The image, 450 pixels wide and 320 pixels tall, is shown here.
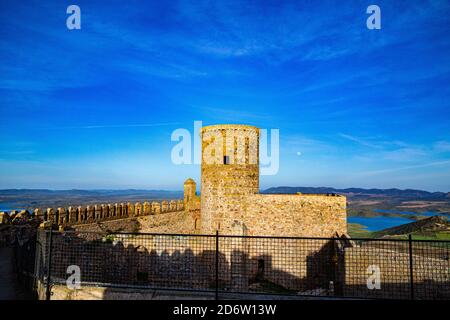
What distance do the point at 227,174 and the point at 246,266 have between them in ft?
18.9

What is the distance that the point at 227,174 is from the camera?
60.2 ft

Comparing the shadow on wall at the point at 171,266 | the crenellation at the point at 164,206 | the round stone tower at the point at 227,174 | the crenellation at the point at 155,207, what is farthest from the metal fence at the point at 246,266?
the crenellation at the point at 164,206

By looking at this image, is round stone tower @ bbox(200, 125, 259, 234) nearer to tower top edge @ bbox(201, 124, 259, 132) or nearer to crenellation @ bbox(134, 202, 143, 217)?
tower top edge @ bbox(201, 124, 259, 132)

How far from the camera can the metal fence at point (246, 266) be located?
10633mm

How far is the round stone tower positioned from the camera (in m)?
18.3

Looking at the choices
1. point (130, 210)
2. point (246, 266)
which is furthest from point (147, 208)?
point (246, 266)

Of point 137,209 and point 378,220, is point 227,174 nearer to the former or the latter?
point 137,209

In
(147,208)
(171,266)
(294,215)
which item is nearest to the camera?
(171,266)

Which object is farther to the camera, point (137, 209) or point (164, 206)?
point (164, 206)

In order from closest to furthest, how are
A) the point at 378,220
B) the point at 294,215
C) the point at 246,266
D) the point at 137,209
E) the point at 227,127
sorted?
the point at 246,266, the point at 294,215, the point at 227,127, the point at 137,209, the point at 378,220

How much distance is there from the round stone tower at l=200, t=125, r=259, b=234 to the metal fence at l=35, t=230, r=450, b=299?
235 cm

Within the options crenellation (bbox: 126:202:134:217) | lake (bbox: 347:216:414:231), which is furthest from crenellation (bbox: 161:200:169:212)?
lake (bbox: 347:216:414:231)

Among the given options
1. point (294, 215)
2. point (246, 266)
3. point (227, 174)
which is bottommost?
point (246, 266)

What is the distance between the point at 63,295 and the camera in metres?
8.01
